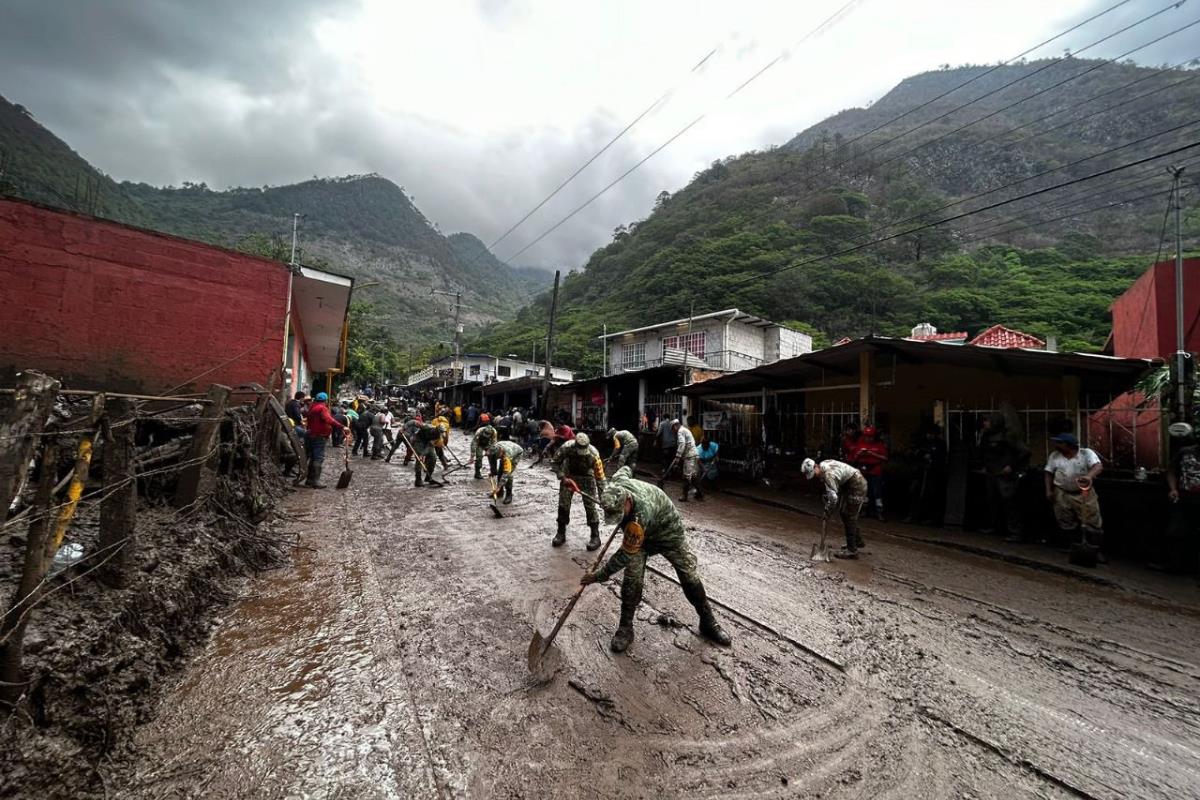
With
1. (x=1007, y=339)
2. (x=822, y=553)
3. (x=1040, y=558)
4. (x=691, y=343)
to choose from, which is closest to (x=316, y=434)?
(x=822, y=553)

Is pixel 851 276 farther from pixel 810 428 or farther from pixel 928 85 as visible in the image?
pixel 928 85

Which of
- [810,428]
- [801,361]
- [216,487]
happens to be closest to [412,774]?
[216,487]

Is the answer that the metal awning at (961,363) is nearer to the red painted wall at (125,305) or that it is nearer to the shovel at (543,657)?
the shovel at (543,657)

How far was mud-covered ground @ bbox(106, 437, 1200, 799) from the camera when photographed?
2.31m

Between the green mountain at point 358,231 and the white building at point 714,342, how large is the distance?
27.9m

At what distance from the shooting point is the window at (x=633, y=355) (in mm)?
33812

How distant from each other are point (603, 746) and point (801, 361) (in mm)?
8272

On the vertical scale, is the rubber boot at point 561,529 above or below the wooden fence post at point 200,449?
below

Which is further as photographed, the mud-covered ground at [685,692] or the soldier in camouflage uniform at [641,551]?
the soldier in camouflage uniform at [641,551]

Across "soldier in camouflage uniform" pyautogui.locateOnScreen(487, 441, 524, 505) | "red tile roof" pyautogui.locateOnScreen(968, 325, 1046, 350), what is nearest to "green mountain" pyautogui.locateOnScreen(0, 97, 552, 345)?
"soldier in camouflage uniform" pyautogui.locateOnScreen(487, 441, 524, 505)

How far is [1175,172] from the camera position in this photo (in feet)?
26.1

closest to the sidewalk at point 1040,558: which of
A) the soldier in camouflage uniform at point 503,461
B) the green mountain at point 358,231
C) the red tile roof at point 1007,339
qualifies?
the soldier in camouflage uniform at point 503,461

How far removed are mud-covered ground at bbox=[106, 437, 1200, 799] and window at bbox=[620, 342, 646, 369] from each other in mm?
28981

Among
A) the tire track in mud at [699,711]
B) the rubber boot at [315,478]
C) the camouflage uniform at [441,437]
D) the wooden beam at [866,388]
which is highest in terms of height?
the wooden beam at [866,388]
